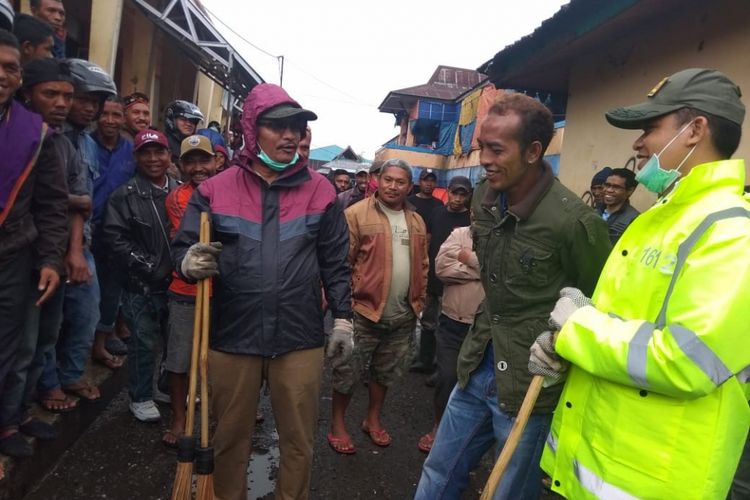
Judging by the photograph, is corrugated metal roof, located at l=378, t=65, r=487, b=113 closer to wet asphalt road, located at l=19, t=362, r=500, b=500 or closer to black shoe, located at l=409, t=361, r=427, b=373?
black shoe, located at l=409, t=361, r=427, b=373

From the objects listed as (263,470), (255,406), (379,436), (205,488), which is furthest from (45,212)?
(379,436)

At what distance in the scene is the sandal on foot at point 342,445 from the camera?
10.9 ft

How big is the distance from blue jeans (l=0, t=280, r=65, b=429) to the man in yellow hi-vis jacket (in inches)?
97.1

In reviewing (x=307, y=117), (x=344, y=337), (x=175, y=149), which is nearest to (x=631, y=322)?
(x=344, y=337)

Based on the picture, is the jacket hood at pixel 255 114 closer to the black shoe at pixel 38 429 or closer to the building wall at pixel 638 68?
the black shoe at pixel 38 429

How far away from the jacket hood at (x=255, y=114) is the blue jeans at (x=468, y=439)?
1.34 m

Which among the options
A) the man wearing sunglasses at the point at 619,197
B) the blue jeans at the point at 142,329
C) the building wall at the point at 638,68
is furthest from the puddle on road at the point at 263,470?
the building wall at the point at 638,68

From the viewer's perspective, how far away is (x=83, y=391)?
3.11m

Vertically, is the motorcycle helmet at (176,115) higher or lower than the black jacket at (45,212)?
higher

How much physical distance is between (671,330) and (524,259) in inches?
30.1

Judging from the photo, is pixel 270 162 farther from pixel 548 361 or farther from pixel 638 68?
pixel 638 68

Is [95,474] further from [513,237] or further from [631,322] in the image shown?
[631,322]

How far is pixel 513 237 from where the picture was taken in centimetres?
198

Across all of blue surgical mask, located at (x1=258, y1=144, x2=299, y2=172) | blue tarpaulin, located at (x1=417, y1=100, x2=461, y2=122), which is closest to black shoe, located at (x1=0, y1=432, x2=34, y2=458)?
blue surgical mask, located at (x1=258, y1=144, x2=299, y2=172)
